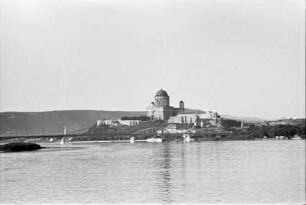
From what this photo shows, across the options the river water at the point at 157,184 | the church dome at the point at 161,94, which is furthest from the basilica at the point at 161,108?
the river water at the point at 157,184

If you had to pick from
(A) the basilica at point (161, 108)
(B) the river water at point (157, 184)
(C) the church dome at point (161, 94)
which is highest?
(C) the church dome at point (161, 94)

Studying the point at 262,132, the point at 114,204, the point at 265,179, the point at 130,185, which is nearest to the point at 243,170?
the point at 265,179

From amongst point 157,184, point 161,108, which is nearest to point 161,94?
point 161,108

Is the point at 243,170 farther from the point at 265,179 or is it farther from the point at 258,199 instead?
the point at 258,199

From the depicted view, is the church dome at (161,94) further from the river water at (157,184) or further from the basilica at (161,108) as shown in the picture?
the river water at (157,184)

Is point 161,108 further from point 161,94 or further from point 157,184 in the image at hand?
point 157,184

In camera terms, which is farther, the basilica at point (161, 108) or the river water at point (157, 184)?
the basilica at point (161, 108)

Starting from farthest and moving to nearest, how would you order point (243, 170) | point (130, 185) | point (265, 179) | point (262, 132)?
point (262, 132) → point (243, 170) → point (265, 179) → point (130, 185)

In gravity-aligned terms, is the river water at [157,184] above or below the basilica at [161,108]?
below

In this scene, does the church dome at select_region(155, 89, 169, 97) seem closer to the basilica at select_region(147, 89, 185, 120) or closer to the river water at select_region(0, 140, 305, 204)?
the basilica at select_region(147, 89, 185, 120)
